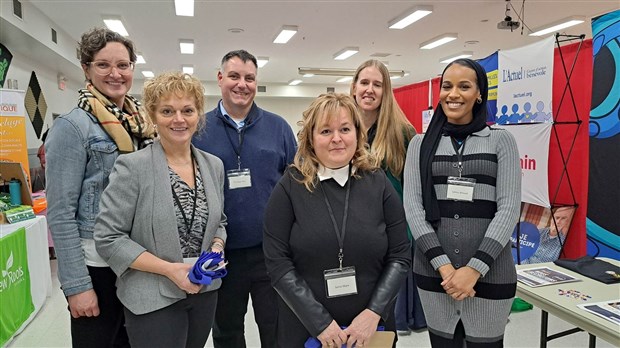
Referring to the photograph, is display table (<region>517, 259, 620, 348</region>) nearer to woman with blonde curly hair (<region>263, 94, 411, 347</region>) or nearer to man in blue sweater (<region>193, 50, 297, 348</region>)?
woman with blonde curly hair (<region>263, 94, 411, 347</region>)

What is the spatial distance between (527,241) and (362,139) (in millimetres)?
3265

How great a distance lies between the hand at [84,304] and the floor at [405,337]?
167 cm

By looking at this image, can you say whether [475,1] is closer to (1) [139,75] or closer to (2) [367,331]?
(2) [367,331]

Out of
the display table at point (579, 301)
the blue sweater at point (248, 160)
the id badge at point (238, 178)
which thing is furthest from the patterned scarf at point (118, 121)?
the display table at point (579, 301)

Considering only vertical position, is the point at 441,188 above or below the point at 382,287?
above

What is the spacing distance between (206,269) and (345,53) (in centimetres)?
895

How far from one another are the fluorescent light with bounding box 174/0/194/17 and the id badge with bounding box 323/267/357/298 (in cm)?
548

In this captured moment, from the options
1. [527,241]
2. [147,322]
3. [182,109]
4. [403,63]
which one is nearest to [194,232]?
[147,322]

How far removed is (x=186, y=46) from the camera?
865 cm

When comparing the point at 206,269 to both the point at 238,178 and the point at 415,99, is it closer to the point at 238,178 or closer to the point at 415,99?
the point at 238,178

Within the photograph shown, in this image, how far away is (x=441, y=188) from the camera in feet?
5.28

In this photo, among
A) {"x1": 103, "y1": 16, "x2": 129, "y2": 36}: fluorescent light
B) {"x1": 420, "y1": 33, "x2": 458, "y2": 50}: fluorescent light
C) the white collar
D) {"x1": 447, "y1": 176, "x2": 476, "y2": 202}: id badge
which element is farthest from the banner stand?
{"x1": 103, "y1": 16, "x2": 129, "y2": 36}: fluorescent light

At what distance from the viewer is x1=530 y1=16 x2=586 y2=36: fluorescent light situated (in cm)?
677

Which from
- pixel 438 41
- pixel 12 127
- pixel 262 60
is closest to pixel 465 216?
pixel 12 127
